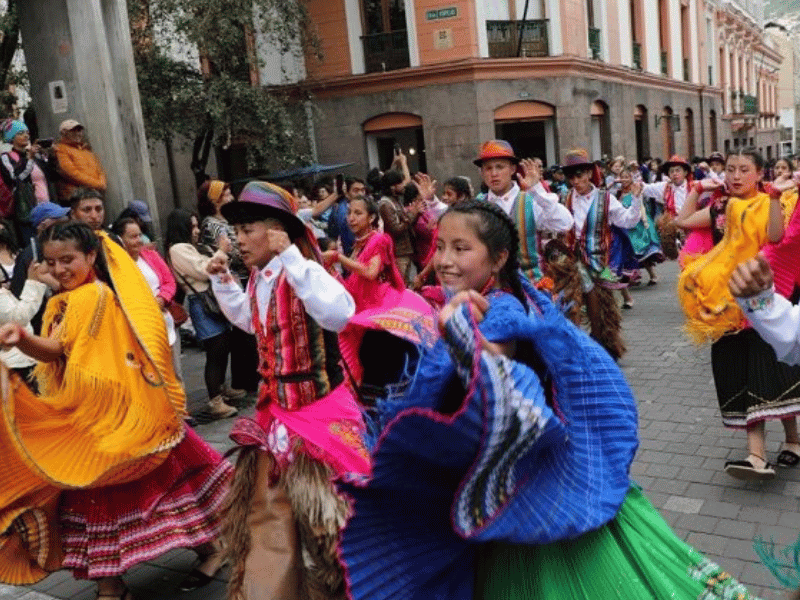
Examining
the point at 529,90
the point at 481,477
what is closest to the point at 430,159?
the point at 529,90

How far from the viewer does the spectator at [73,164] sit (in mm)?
7941

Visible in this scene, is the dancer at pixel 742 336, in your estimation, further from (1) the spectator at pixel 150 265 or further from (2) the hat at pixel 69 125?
(2) the hat at pixel 69 125

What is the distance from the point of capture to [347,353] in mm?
4906

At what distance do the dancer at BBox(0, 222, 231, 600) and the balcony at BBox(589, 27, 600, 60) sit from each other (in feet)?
70.1

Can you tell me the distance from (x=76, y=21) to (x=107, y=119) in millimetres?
1019

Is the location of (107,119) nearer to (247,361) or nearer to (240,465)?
(247,361)

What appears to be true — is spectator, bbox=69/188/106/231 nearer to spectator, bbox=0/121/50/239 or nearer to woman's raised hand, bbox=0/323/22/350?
woman's raised hand, bbox=0/323/22/350

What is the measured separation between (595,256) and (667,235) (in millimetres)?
4966

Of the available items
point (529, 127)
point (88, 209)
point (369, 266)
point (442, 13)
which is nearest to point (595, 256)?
point (369, 266)

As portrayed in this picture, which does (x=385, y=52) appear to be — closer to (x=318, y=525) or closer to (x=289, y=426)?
(x=289, y=426)

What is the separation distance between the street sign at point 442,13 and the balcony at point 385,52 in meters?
0.92

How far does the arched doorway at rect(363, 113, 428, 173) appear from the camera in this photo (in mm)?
19781

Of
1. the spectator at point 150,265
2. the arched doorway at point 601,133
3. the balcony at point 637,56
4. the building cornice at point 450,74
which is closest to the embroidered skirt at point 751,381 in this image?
the spectator at point 150,265

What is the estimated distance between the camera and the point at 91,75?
27.6 ft
